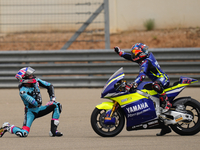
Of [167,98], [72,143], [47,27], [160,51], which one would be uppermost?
[47,27]

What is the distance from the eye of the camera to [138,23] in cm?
1889

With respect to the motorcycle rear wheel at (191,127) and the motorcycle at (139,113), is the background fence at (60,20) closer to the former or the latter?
the motorcycle at (139,113)

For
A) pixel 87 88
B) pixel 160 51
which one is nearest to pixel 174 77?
pixel 160 51

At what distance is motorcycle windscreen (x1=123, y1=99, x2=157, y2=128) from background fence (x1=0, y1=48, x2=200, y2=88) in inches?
216

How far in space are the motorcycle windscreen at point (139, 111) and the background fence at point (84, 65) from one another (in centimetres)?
549

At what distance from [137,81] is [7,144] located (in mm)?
2200

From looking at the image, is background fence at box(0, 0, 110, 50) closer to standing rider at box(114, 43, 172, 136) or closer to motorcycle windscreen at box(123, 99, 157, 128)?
standing rider at box(114, 43, 172, 136)

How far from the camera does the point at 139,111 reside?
658 centimetres

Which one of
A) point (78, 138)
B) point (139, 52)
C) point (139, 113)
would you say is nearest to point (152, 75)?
point (139, 52)

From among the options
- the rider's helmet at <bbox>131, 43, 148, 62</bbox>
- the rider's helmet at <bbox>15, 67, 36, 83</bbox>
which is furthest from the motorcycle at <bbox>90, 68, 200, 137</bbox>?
the rider's helmet at <bbox>15, 67, 36, 83</bbox>

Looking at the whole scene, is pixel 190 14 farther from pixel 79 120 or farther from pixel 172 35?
pixel 79 120

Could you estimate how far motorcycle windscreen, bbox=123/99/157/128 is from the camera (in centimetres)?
658

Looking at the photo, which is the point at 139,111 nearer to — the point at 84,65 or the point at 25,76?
the point at 25,76

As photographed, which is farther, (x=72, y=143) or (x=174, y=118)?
(x=174, y=118)
